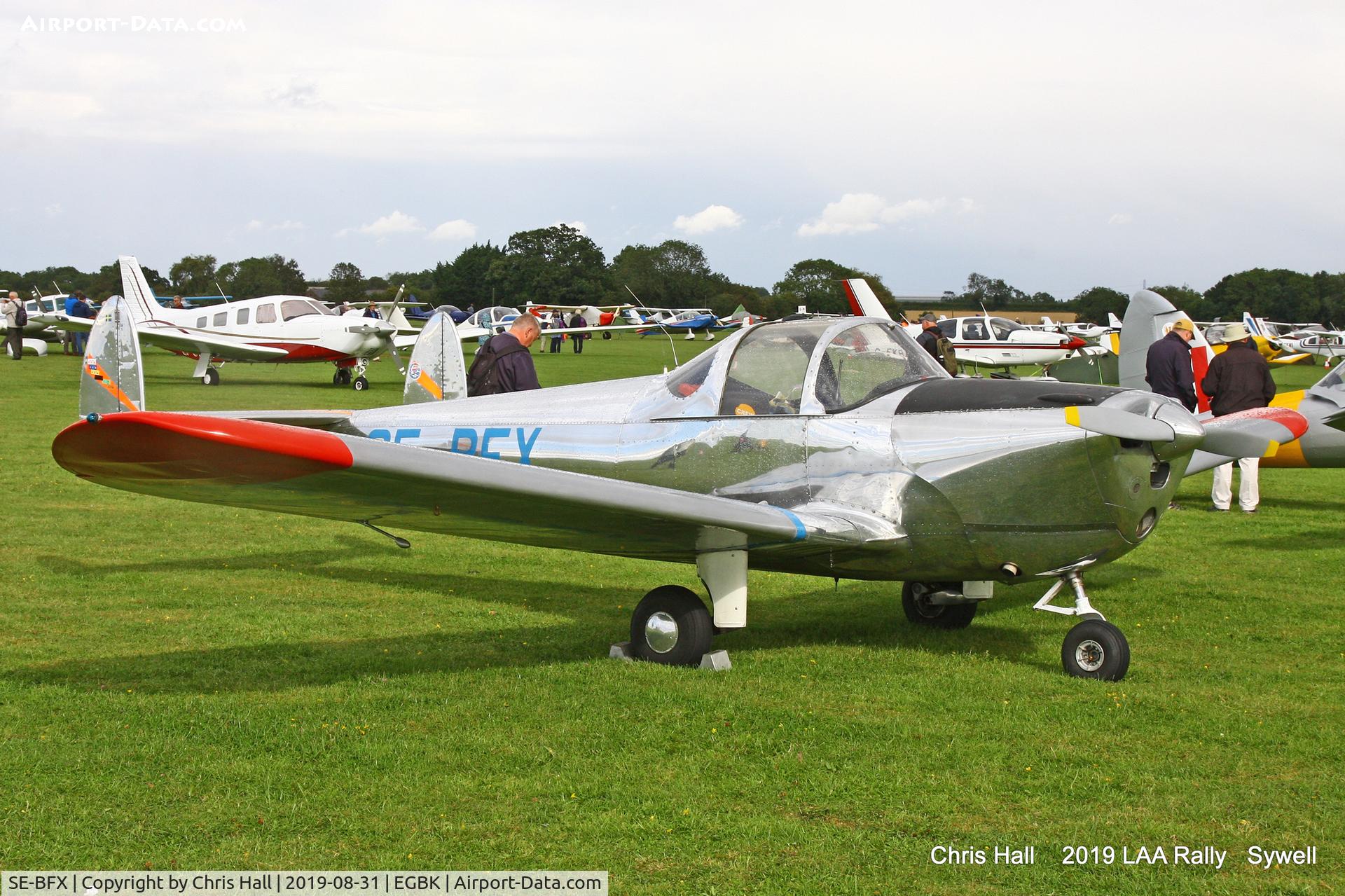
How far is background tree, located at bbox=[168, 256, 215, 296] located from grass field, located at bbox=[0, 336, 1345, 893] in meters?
98.3

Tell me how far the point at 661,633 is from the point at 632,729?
3.79 ft

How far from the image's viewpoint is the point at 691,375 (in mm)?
6789

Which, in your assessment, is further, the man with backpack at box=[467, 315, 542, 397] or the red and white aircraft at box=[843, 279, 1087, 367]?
the red and white aircraft at box=[843, 279, 1087, 367]

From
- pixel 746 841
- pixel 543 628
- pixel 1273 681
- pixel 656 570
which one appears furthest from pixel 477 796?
pixel 656 570

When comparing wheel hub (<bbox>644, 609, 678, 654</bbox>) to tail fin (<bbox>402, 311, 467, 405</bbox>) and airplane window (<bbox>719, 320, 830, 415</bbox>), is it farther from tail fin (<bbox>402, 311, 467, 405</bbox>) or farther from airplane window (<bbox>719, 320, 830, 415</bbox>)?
tail fin (<bbox>402, 311, 467, 405</bbox>)

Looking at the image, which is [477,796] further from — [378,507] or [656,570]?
[656,570]

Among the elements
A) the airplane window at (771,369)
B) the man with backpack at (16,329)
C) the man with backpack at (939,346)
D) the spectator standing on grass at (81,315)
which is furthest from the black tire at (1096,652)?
the spectator standing on grass at (81,315)

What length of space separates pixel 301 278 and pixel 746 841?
10341 cm

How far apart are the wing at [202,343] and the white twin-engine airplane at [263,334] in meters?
0.02

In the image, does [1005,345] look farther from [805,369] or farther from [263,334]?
[805,369]

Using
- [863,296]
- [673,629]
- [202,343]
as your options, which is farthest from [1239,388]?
[202,343]

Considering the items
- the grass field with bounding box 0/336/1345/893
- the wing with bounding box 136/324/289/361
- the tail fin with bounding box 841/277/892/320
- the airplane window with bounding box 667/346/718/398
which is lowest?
the grass field with bounding box 0/336/1345/893

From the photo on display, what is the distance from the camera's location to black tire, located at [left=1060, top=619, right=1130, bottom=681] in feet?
19.7

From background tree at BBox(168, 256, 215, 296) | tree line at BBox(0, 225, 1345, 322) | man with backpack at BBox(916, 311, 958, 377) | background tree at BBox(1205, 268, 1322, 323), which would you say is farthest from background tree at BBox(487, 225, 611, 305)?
man with backpack at BBox(916, 311, 958, 377)
